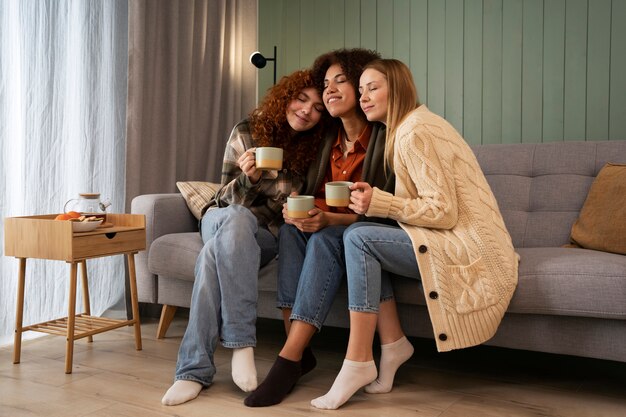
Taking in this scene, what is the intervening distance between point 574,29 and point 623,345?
1662mm

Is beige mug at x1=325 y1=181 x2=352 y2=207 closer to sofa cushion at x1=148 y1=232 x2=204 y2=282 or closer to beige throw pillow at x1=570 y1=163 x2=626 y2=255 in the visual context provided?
sofa cushion at x1=148 y1=232 x2=204 y2=282

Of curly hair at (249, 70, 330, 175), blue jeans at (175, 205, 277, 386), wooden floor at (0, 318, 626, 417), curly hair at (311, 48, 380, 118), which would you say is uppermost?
curly hair at (311, 48, 380, 118)

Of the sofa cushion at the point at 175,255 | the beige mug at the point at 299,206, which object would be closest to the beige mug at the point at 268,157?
the beige mug at the point at 299,206

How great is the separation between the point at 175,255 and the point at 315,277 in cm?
71

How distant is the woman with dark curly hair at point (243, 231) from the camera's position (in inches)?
68.8

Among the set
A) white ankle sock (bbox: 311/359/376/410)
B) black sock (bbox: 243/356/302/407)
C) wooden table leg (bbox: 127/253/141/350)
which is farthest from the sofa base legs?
white ankle sock (bbox: 311/359/376/410)

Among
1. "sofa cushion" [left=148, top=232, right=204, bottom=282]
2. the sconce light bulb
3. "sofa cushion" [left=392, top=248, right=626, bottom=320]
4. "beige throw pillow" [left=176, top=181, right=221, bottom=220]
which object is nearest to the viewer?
"sofa cushion" [left=392, top=248, right=626, bottom=320]

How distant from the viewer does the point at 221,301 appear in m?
1.79

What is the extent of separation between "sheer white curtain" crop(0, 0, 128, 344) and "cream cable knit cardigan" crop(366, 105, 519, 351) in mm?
1536

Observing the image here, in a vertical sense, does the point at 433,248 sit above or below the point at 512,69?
below

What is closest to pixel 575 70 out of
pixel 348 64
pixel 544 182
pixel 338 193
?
pixel 544 182

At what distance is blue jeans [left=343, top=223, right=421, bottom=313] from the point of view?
5.50ft

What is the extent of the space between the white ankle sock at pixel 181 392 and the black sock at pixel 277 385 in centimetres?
16

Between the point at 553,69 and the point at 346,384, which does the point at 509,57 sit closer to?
the point at 553,69
